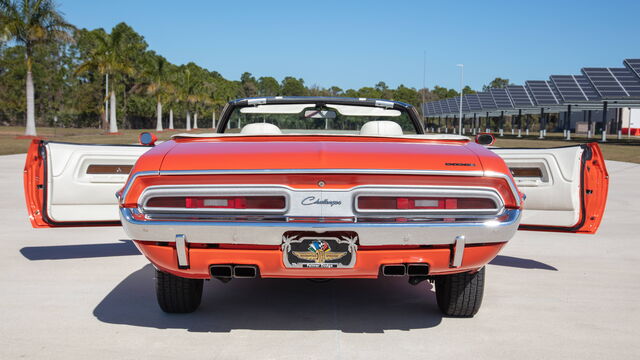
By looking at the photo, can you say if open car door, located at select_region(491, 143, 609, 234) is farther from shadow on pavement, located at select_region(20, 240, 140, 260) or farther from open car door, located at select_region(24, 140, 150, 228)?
shadow on pavement, located at select_region(20, 240, 140, 260)

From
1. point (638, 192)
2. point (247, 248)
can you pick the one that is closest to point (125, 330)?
point (247, 248)

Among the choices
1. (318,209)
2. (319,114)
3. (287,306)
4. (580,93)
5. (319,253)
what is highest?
(580,93)

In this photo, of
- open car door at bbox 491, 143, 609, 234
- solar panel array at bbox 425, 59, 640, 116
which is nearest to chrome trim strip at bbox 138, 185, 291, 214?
open car door at bbox 491, 143, 609, 234

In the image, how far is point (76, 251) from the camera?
21.0 ft

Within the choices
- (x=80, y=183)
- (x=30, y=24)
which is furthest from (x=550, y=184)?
(x=30, y=24)

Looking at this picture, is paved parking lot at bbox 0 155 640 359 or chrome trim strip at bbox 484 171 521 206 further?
paved parking lot at bbox 0 155 640 359

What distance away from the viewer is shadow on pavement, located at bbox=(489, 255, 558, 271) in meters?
5.88

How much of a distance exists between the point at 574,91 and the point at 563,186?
4613 cm

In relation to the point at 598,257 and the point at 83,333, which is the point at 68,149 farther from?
the point at 598,257

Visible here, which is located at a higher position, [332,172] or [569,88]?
[569,88]

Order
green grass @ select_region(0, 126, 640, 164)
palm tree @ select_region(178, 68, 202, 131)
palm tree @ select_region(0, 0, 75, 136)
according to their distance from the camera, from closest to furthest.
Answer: green grass @ select_region(0, 126, 640, 164) < palm tree @ select_region(0, 0, 75, 136) < palm tree @ select_region(178, 68, 202, 131)

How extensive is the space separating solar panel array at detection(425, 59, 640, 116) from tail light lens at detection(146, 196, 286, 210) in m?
39.5

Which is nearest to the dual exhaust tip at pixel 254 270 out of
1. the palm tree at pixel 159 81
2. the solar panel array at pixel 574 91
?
the solar panel array at pixel 574 91

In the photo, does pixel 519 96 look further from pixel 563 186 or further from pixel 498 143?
pixel 563 186
